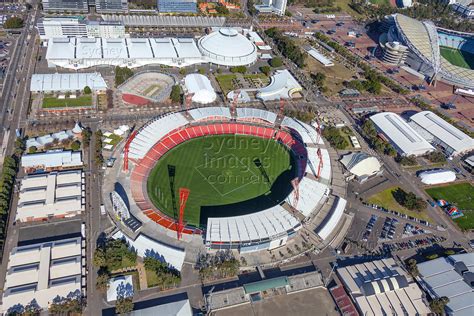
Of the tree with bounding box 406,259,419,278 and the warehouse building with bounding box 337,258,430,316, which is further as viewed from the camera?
the tree with bounding box 406,259,419,278

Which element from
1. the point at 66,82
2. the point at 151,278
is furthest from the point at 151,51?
the point at 151,278

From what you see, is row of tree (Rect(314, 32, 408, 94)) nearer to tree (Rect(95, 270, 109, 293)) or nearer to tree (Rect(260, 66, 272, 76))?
tree (Rect(260, 66, 272, 76))

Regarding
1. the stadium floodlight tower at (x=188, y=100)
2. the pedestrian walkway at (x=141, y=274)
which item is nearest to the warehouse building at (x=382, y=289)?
the pedestrian walkway at (x=141, y=274)

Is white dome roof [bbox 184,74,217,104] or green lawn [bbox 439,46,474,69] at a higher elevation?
white dome roof [bbox 184,74,217,104]

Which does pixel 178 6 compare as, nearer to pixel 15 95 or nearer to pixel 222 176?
pixel 15 95

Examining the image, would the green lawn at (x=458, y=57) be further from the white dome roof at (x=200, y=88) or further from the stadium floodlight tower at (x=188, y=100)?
the stadium floodlight tower at (x=188, y=100)

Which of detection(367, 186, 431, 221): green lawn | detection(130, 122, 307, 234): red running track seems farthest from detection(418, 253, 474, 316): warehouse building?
detection(130, 122, 307, 234): red running track
